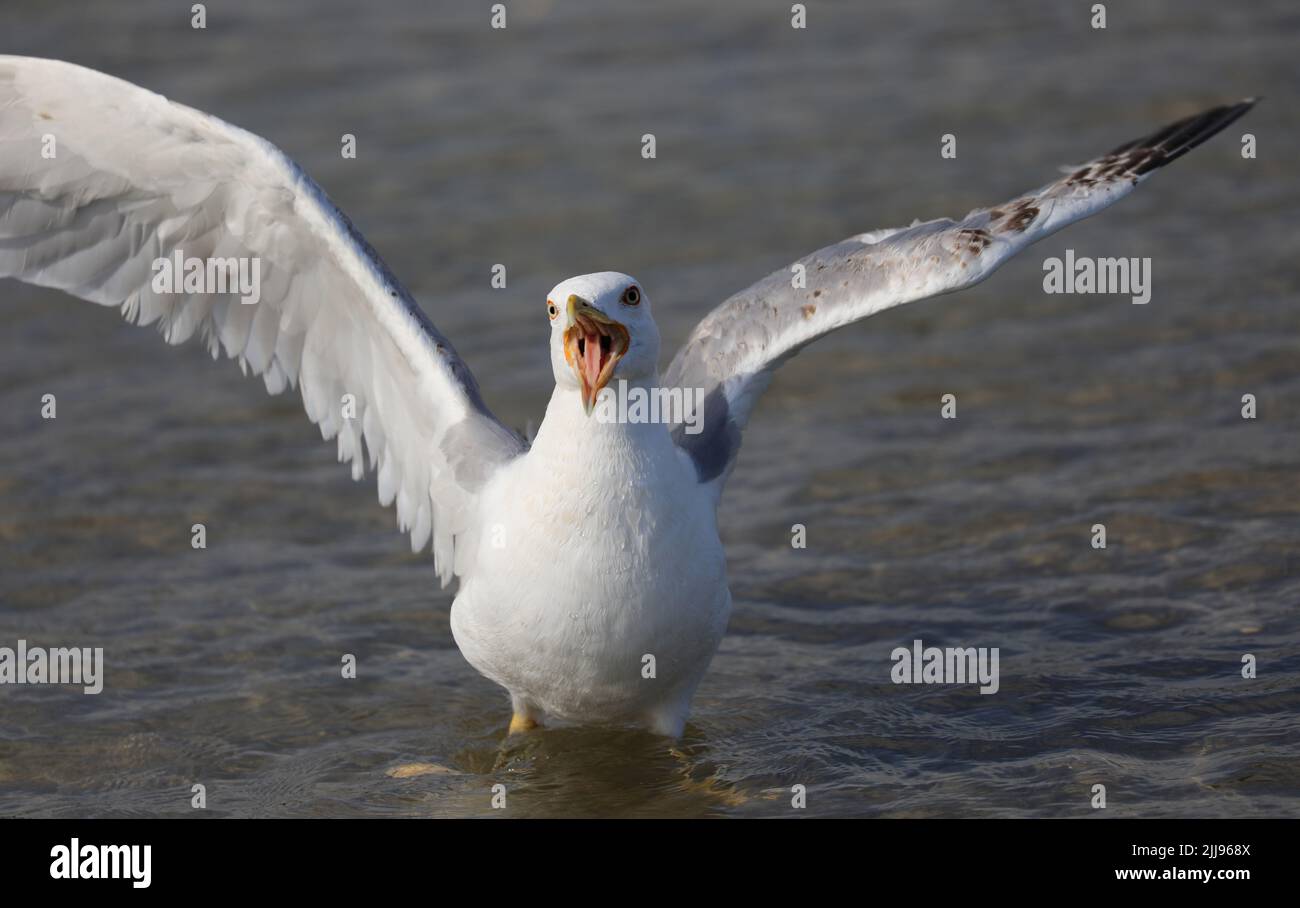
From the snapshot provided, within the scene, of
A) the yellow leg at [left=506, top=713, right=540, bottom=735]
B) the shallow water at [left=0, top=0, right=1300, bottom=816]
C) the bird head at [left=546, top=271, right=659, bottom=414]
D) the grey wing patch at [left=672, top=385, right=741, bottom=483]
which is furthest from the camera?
the yellow leg at [left=506, top=713, right=540, bottom=735]

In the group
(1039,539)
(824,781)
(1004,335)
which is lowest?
(824,781)

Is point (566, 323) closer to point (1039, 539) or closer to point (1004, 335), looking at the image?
point (1039, 539)

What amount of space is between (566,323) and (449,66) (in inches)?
365

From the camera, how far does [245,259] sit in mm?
7324

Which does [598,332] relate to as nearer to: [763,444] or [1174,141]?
[1174,141]

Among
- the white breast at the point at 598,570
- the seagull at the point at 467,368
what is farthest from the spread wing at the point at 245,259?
the white breast at the point at 598,570

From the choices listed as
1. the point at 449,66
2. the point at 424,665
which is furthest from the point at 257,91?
the point at 424,665

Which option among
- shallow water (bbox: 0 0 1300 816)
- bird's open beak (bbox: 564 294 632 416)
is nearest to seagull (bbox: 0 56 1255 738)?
bird's open beak (bbox: 564 294 632 416)

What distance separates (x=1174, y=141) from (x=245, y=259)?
378 centimetres

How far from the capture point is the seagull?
6254 millimetres

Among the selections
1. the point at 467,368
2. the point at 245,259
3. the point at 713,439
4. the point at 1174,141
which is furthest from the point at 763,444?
the point at 245,259

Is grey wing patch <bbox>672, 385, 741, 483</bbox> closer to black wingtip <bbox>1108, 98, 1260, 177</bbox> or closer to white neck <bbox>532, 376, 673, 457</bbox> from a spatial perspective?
white neck <bbox>532, 376, 673, 457</bbox>

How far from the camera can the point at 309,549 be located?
8.96 m

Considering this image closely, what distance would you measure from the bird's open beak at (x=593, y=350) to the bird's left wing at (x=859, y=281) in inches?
34.2
